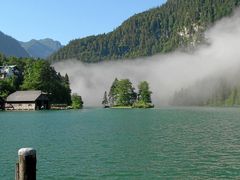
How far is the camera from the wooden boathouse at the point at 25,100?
180250mm

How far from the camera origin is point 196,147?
1957 inches

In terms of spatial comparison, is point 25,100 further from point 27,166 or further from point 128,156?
point 27,166

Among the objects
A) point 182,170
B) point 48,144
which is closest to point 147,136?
point 48,144

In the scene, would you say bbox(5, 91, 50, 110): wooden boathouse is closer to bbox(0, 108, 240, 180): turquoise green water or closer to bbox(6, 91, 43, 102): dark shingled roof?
bbox(6, 91, 43, 102): dark shingled roof

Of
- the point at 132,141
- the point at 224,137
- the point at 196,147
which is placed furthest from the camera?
the point at 224,137

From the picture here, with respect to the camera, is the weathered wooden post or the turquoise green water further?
the turquoise green water

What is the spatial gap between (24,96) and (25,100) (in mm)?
2582

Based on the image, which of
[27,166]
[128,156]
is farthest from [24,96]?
[27,166]

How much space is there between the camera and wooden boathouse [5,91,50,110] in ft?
591

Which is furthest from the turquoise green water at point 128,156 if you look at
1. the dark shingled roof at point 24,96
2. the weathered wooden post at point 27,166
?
the dark shingled roof at point 24,96

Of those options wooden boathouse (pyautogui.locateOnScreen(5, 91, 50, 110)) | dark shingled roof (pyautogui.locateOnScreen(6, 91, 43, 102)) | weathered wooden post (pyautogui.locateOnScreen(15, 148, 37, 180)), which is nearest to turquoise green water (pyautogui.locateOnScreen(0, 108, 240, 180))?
weathered wooden post (pyautogui.locateOnScreen(15, 148, 37, 180))

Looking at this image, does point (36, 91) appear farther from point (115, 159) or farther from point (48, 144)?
point (115, 159)

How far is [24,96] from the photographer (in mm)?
181875

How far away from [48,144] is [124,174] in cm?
1997
